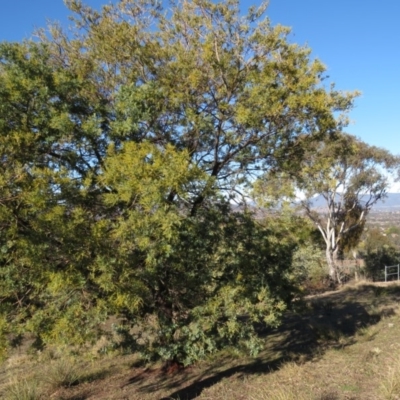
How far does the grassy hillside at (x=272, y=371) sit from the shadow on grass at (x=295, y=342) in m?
0.02

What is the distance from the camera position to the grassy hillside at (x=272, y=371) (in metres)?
6.01

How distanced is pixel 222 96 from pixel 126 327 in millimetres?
4471

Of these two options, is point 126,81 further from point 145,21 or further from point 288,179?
point 288,179

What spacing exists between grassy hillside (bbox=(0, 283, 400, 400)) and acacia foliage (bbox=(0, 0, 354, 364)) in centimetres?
118

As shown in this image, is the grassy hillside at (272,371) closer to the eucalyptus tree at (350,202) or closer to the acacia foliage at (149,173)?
the acacia foliage at (149,173)

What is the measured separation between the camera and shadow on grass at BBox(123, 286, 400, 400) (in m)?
8.05

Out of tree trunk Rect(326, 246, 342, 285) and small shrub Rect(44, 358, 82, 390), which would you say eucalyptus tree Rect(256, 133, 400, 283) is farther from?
small shrub Rect(44, 358, 82, 390)

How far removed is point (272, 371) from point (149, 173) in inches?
199

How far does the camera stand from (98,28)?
7.71 m

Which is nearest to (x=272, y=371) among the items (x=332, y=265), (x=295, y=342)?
(x=295, y=342)

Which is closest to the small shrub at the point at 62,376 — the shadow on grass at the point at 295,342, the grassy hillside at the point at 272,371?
the grassy hillside at the point at 272,371

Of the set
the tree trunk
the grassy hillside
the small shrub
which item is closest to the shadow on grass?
the grassy hillside

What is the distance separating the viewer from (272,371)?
784 cm

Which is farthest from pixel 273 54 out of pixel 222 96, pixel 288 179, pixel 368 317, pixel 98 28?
pixel 368 317
